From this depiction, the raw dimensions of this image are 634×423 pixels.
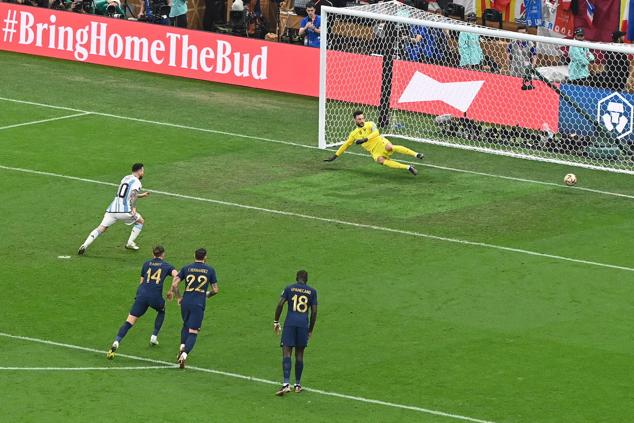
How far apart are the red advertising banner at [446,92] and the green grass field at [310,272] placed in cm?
133

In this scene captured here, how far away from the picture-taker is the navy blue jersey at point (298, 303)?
24.1 m

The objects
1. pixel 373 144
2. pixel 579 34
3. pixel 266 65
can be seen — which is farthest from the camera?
pixel 266 65

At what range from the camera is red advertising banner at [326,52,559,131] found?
41.0m

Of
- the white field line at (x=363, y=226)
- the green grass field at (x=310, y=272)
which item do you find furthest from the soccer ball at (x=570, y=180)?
the white field line at (x=363, y=226)

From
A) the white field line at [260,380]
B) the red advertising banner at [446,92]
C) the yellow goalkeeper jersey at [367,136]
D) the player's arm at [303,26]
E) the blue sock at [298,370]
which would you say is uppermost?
the player's arm at [303,26]

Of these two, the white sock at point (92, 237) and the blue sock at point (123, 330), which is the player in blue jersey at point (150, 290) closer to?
the blue sock at point (123, 330)

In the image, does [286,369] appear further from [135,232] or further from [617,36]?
[617,36]

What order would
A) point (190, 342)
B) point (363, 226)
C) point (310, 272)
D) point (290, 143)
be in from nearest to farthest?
point (190, 342), point (310, 272), point (363, 226), point (290, 143)

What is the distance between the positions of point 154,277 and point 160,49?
23123mm

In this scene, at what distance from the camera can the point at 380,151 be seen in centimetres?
3806

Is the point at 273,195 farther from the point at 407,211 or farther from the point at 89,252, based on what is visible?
the point at 89,252

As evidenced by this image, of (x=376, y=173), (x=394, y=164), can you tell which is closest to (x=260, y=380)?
(x=394, y=164)

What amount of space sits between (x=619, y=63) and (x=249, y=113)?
10.6 meters

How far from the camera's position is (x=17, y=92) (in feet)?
151
